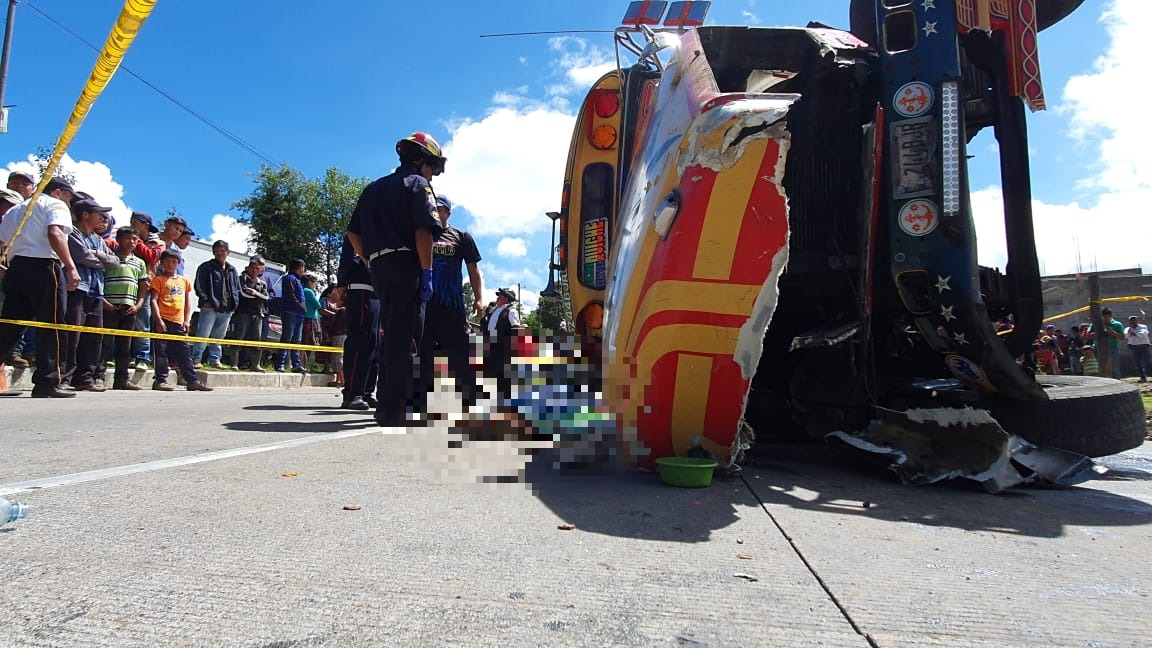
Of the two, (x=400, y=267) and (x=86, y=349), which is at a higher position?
(x=400, y=267)

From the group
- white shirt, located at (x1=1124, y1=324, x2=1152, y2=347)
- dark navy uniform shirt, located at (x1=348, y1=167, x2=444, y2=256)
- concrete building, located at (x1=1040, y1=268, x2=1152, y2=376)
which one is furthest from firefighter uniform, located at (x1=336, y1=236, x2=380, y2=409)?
concrete building, located at (x1=1040, y1=268, x2=1152, y2=376)

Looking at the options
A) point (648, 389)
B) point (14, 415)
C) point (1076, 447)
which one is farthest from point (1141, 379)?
point (14, 415)

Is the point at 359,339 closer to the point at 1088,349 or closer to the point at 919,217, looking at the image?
the point at 919,217

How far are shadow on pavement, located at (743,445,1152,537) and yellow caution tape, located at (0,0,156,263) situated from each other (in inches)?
159

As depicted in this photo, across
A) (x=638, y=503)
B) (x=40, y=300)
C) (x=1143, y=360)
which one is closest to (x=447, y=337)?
(x=638, y=503)

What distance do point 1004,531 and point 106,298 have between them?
8.13m

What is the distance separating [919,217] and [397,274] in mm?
2846

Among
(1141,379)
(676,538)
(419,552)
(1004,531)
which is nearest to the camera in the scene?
(419,552)

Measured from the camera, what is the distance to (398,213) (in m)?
4.02

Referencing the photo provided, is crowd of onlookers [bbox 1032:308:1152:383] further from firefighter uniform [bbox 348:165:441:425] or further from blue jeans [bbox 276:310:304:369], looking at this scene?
blue jeans [bbox 276:310:304:369]

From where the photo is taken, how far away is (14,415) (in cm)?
407

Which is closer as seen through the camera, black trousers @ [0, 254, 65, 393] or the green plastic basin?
the green plastic basin

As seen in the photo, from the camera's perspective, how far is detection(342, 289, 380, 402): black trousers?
534 centimetres

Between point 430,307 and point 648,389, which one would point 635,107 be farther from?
point 648,389
